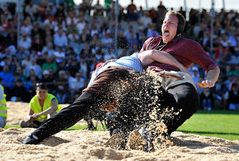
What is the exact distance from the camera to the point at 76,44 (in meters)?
24.9

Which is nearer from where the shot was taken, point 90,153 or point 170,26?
point 90,153

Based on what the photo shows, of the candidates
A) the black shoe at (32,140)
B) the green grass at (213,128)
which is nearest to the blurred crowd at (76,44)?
the green grass at (213,128)

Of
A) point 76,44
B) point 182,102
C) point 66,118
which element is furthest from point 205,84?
point 76,44

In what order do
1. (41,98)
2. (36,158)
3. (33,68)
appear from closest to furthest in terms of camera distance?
(36,158) < (41,98) < (33,68)

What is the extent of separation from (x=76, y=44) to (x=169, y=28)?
1643 cm

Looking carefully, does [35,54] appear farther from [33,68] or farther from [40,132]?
[40,132]

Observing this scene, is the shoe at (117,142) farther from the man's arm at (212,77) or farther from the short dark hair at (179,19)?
the short dark hair at (179,19)

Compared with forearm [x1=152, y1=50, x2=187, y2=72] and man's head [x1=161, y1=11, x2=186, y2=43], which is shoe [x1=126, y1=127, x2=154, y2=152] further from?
man's head [x1=161, y1=11, x2=186, y2=43]

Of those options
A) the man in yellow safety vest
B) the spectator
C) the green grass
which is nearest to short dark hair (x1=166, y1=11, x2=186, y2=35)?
the green grass

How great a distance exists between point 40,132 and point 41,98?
5.77m

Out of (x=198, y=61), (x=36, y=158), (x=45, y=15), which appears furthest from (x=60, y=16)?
(x=36, y=158)

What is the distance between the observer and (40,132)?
7949mm

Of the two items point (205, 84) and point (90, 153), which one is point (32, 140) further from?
point (205, 84)

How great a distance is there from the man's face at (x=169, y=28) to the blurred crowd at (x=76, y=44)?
13.7 metres
